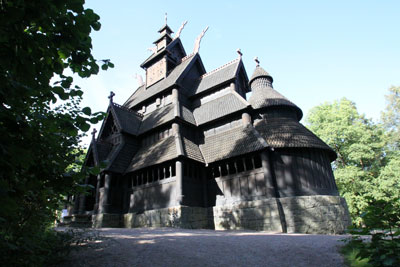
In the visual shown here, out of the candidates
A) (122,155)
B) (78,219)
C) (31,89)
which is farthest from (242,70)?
(31,89)

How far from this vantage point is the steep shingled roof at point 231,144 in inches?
590

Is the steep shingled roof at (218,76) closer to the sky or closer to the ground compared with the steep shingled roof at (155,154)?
closer to the sky

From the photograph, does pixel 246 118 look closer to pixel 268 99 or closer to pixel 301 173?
pixel 268 99

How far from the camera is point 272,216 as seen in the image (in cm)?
1333

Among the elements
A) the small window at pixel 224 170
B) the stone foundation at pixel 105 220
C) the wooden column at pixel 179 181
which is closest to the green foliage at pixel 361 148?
the small window at pixel 224 170

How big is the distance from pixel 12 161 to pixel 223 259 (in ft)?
16.8

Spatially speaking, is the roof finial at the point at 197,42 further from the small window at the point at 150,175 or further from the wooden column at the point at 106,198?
the wooden column at the point at 106,198

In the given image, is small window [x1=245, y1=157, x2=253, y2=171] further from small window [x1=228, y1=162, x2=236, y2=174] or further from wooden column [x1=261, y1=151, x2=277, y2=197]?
wooden column [x1=261, y1=151, x2=277, y2=197]

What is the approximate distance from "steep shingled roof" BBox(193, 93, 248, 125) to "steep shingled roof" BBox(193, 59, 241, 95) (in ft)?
A: 4.88

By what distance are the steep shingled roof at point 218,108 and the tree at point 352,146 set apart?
1288cm

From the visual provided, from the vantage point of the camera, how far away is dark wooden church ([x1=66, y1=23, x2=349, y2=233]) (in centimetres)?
1395

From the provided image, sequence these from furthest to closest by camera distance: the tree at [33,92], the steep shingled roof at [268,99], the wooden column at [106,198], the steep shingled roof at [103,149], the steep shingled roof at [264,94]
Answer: the steep shingled roof at [103,149]
the steep shingled roof at [264,94]
the steep shingled roof at [268,99]
the wooden column at [106,198]
the tree at [33,92]

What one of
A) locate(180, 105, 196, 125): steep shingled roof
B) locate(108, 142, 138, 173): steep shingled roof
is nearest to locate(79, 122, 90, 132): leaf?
locate(108, 142, 138, 173): steep shingled roof

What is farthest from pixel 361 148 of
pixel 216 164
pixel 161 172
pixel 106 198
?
pixel 106 198
